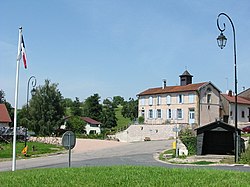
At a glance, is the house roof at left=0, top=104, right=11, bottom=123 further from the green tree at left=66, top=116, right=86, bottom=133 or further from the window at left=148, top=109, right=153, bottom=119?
the window at left=148, top=109, right=153, bottom=119

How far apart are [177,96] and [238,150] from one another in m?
36.9

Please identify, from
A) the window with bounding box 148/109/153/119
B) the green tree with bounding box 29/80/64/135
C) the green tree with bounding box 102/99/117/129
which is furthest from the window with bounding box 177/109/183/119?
the green tree with bounding box 102/99/117/129

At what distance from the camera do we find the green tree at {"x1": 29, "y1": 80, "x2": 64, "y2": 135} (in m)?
62.3

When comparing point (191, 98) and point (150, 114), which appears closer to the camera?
point (191, 98)

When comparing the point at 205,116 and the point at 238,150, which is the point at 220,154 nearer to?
the point at 238,150

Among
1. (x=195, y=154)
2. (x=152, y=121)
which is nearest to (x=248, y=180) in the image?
(x=195, y=154)

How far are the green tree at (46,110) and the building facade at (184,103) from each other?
14.1 m

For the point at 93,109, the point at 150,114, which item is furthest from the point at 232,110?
the point at 93,109

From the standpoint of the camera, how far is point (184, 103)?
58.2 meters

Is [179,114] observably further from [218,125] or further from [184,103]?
[218,125]

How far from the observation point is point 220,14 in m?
21.0

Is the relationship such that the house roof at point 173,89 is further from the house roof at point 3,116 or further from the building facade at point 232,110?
the house roof at point 3,116

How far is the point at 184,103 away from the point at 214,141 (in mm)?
29546

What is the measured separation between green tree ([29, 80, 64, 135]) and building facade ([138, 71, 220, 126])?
14.1 m
